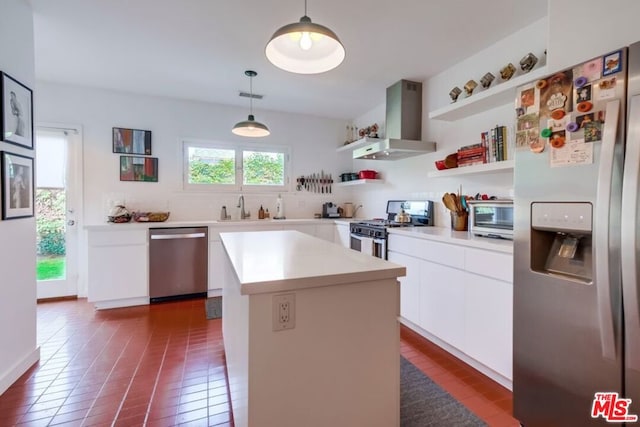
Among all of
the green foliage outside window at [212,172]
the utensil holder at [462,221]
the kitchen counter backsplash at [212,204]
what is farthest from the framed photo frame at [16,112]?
the utensil holder at [462,221]

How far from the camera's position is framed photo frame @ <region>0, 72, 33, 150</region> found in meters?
1.87

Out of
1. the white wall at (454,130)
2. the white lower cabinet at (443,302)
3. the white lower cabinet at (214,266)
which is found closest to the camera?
the white lower cabinet at (443,302)

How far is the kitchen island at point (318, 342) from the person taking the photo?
102 centimetres

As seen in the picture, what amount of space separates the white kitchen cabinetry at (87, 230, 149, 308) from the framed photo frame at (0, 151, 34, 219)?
121cm

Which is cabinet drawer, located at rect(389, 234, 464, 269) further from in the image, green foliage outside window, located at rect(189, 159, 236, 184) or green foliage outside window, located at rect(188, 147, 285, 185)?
green foliage outside window, located at rect(189, 159, 236, 184)

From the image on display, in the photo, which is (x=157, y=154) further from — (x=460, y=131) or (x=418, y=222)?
(x=460, y=131)

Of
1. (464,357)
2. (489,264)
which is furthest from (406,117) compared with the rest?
(464,357)

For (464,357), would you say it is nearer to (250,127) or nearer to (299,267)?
(299,267)

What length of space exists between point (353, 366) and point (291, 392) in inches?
10.1

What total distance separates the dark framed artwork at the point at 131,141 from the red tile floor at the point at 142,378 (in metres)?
2.03

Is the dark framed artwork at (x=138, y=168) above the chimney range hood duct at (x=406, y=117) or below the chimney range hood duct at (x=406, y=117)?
below

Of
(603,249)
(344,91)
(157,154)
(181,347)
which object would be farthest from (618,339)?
(157,154)

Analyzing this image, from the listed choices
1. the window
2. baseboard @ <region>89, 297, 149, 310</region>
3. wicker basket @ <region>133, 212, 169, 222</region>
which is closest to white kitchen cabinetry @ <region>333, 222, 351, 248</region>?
the window

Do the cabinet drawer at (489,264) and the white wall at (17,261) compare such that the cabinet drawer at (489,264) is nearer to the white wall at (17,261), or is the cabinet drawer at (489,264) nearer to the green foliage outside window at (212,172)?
the white wall at (17,261)
